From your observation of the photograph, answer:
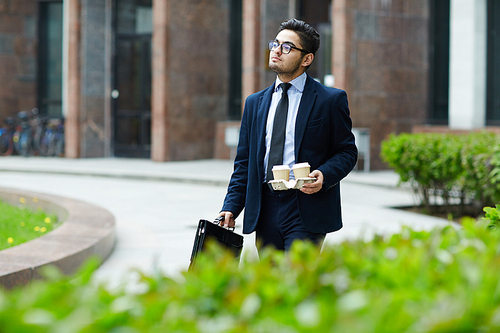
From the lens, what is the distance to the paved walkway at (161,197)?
292 inches

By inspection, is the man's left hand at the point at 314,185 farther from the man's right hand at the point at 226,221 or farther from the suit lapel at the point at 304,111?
the man's right hand at the point at 226,221

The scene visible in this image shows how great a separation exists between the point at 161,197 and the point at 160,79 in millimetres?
7469

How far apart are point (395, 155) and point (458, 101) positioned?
5.61 metres

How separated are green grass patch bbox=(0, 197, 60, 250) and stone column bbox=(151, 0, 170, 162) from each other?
935 centimetres

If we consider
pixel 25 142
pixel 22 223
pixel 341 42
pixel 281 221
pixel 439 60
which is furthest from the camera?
pixel 25 142

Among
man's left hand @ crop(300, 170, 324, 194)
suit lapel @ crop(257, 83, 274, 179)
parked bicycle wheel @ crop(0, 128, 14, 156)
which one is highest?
suit lapel @ crop(257, 83, 274, 179)

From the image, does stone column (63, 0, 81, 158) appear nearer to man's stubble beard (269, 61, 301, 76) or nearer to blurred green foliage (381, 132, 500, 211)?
blurred green foliage (381, 132, 500, 211)

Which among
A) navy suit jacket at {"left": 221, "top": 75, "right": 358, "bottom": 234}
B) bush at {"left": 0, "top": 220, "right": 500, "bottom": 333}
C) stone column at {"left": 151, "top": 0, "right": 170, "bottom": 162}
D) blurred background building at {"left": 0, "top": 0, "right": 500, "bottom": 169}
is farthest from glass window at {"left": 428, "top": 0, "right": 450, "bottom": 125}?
bush at {"left": 0, "top": 220, "right": 500, "bottom": 333}

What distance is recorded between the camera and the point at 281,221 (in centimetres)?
361

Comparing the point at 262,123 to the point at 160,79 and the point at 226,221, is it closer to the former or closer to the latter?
the point at 226,221

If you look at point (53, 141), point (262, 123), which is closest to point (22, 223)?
point (262, 123)

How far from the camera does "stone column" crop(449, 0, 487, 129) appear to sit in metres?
15.4

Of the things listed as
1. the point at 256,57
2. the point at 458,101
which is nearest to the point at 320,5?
the point at 256,57

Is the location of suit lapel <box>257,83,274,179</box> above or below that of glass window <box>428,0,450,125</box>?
below
